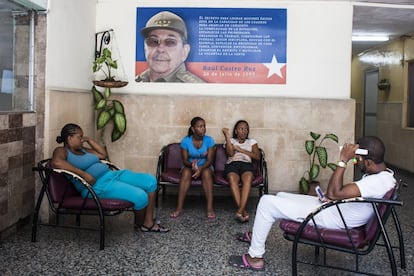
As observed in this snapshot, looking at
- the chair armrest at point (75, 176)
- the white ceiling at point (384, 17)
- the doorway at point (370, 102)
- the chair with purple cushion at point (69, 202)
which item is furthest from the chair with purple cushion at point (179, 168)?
the doorway at point (370, 102)

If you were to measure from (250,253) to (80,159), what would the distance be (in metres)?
1.65

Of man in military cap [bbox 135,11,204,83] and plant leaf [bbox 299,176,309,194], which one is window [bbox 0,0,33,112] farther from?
plant leaf [bbox 299,176,309,194]

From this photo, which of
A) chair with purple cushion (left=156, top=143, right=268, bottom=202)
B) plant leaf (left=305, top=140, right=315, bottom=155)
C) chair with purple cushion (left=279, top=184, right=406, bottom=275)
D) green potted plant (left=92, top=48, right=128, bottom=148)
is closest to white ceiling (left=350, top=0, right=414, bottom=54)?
plant leaf (left=305, top=140, right=315, bottom=155)

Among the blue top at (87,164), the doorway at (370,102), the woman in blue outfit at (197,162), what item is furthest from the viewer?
the doorway at (370,102)

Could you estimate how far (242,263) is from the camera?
2934mm

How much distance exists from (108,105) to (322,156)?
8.91 feet

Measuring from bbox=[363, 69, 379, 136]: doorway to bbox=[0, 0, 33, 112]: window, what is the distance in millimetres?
7725

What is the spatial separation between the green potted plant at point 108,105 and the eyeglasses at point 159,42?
545mm

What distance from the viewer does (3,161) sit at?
3.29 meters

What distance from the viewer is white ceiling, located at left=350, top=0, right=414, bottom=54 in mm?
5344

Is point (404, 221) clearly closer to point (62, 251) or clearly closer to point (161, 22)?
point (62, 251)

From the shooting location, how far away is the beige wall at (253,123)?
5203mm

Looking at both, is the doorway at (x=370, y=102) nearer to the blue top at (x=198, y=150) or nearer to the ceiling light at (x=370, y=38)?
the ceiling light at (x=370, y=38)

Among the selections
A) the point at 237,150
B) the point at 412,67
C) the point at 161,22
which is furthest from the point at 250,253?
the point at 412,67
